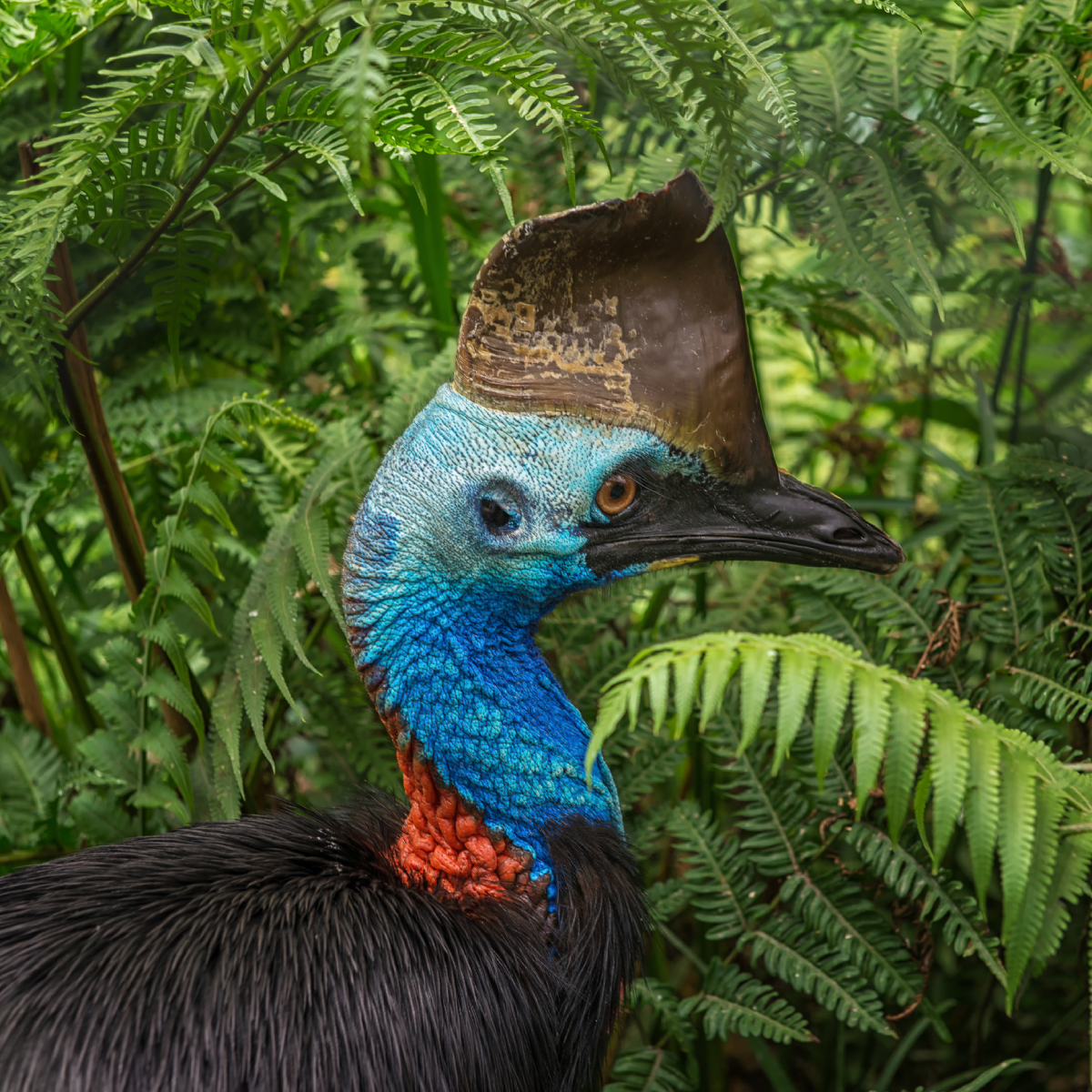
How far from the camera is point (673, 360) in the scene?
1.35 m

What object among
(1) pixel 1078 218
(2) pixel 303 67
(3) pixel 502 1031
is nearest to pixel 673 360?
(2) pixel 303 67

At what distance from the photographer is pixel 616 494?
1.38m

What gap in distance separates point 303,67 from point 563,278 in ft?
1.37

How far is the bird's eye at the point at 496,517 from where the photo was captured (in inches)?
53.4

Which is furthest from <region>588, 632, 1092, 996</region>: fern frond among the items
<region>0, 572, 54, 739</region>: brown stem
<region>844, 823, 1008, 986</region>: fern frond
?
<region>0, 572, 54, 739</region>: brown stem

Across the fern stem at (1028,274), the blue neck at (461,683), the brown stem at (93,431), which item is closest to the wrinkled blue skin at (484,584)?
the blue neck at (461,683)

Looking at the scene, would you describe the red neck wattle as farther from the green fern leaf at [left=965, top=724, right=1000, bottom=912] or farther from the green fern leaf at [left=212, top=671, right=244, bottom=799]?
the green fern leaf at [left=965, top=724, right=1000, bottom=912]

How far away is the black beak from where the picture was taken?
1.37 m

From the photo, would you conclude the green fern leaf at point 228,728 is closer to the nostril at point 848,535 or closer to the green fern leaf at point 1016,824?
the nostril at point 848,535

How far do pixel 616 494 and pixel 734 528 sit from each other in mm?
154

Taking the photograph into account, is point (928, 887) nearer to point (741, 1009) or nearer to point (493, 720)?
point (741, 1009)

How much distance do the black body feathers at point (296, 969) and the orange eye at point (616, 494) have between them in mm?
403

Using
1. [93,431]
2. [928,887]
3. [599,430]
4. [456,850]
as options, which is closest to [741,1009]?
[928,887]

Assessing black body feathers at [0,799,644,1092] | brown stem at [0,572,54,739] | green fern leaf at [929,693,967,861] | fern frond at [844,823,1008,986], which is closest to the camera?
green fern leaf at [929,693,967,861]
